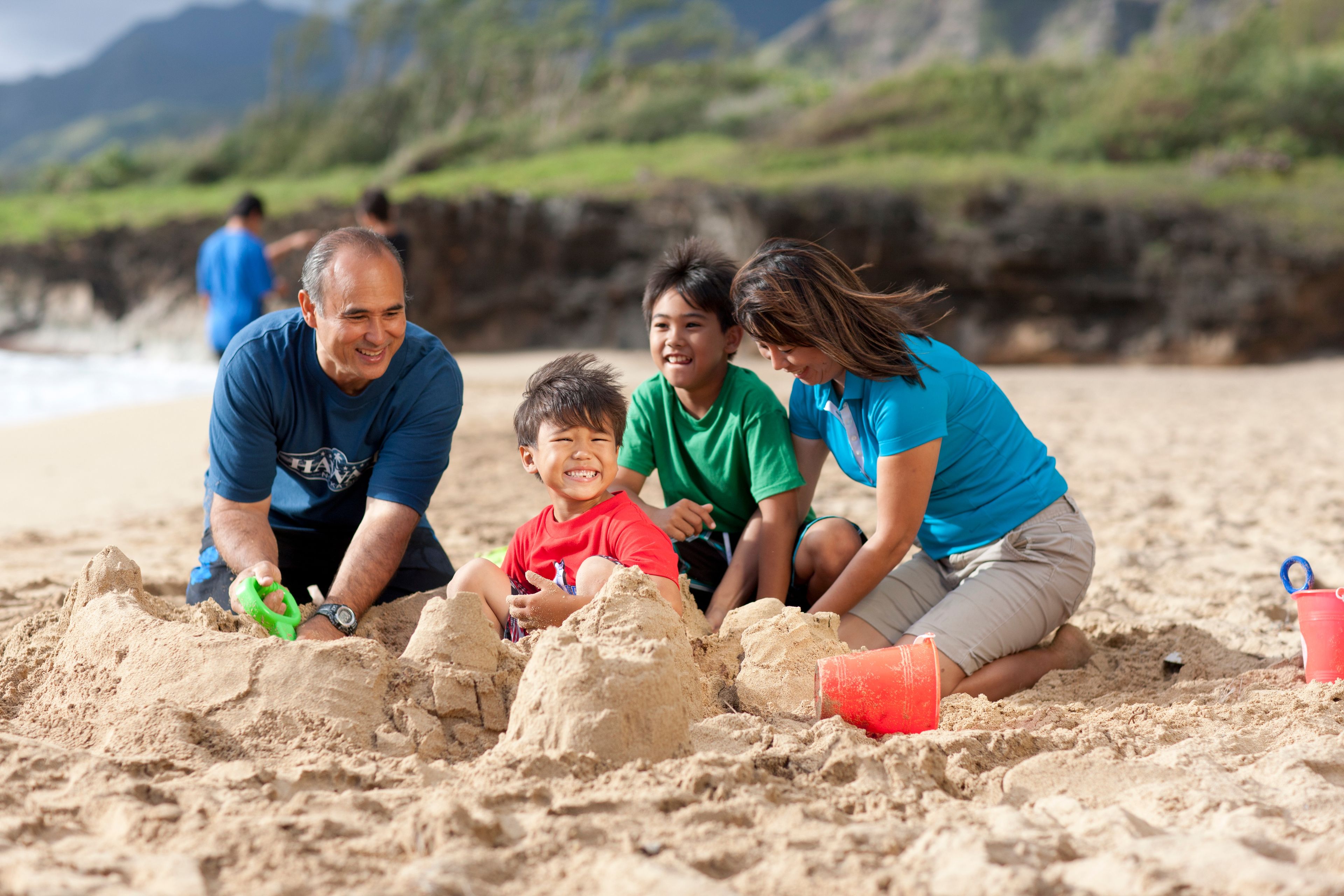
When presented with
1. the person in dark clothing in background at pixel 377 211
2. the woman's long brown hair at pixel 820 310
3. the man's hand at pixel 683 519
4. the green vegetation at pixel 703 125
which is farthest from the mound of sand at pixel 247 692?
the green vegetation at pixel 703 125

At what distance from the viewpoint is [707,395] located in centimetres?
298

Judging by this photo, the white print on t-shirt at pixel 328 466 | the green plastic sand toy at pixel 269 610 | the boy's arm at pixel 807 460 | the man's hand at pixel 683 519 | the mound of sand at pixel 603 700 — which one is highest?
the white print on t-shirt at pixel 328 466

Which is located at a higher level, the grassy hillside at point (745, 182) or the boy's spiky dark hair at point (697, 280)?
the grassy hillside at point (745, 182)

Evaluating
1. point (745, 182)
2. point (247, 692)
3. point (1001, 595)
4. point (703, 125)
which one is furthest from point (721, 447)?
point (703, 125)

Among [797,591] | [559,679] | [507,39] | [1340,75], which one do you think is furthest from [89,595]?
[507,39]

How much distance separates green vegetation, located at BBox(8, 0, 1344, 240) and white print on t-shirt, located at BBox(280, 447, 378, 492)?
1416 cm

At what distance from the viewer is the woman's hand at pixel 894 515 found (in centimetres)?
255

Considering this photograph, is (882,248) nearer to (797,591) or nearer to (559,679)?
(797,591)

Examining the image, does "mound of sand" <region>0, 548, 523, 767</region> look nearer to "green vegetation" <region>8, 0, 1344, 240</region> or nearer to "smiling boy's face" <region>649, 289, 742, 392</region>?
"smiling boy's face" <region>649, 289, 742, 392</region>

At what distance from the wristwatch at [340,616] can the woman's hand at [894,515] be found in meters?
1.24

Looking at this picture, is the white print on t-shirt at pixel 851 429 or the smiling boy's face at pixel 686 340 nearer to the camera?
the white print on t-shirt at pixel 851 429

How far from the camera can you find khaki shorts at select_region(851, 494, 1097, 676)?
2691 mm

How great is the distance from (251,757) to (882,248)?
14358 mm

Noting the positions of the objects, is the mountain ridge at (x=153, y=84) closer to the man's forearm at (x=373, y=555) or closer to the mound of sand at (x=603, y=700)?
the man's forearm at (x=373, y=555)
